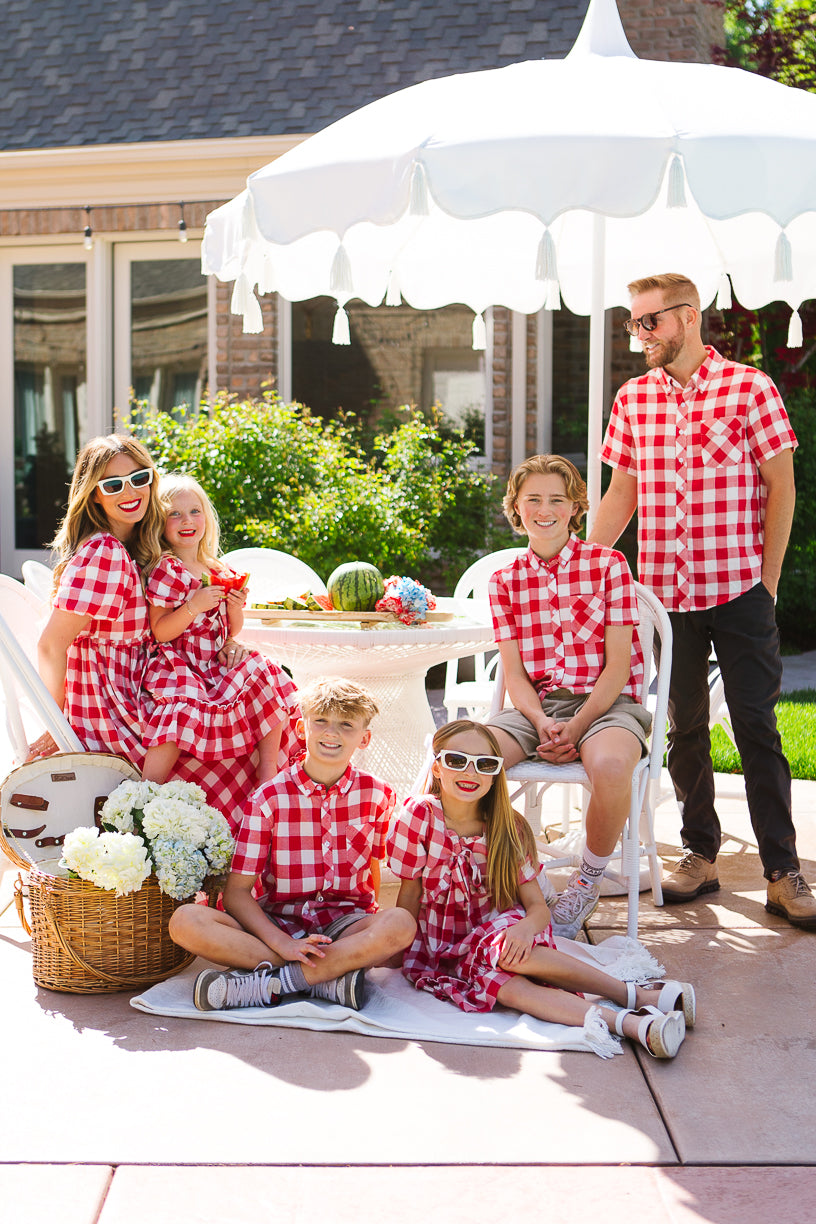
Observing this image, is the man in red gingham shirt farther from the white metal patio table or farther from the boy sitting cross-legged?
the boy sitting cross-legged

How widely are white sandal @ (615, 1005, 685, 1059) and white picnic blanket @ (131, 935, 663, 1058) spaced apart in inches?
2.7

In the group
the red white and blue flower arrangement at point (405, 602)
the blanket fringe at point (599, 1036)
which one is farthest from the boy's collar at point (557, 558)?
the blanket fringe at point (599, 1036)

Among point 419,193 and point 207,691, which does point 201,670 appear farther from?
point 419,193

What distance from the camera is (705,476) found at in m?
A: 3.90

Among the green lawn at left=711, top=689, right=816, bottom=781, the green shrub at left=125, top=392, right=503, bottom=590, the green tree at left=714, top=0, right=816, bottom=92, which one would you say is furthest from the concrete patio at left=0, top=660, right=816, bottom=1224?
the green tree at left=714, top=0, right=816, bottom=92

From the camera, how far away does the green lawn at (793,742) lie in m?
5.78

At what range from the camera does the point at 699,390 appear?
3.92 meters

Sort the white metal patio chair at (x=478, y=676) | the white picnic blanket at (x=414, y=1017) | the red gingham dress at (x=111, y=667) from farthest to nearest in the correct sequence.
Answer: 1. the white metal patio chair at (x=478, y=676)
2. the red gingham dress at (x=111, y=667)
3. the white picnic blanket at (x=414, y=1017)

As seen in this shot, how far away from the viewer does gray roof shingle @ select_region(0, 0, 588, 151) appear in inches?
360

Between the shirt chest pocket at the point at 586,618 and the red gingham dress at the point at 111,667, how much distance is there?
1122 millimetres

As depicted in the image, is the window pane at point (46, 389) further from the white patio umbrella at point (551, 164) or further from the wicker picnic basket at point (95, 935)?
the wicker picnic basket at point (95, 935)

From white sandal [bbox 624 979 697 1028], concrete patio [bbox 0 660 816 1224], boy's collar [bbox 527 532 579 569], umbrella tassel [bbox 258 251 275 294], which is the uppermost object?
umbrella tassel [bbox 258 251 275 294]

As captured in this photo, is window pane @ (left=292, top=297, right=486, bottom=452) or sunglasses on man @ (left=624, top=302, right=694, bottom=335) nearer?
sunglasses on man @ (left=624, top=302, right=694, bottom=335)

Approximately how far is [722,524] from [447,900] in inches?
58.3
